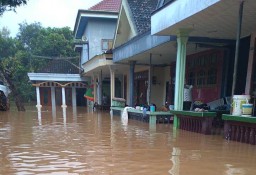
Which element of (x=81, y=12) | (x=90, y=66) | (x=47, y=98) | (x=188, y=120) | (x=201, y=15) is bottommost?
(x=47, y=98)

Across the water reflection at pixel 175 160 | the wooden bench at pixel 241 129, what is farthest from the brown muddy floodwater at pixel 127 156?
the wooden bench at pixel 241 129

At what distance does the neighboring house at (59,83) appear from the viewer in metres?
28.5

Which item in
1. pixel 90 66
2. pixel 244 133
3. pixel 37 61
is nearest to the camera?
pixel 244 133

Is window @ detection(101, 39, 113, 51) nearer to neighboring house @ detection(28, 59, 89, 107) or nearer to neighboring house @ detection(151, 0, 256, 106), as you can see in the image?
neighboring house @ detection(28, 59, 89, 107)

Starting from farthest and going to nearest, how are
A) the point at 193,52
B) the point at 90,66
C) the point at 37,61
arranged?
the point at 37,61
the point at 90,66
the point at 193,52

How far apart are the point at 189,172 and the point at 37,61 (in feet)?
117

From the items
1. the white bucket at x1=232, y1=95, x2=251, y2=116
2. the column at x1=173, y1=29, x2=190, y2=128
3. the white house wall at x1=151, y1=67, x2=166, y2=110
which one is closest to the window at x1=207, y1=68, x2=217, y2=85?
the column at x1=173, y1=29, x2=190, y2=128

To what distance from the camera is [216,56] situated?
38.8 ft

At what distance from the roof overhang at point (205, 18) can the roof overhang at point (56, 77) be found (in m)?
20.8

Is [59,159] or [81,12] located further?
[81,12]

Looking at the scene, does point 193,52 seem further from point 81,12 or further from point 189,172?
point 81,12

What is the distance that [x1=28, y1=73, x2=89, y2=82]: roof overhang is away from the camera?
91.8 feet

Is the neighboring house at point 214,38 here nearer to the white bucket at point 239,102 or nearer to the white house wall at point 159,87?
the white bucket at point 239,102

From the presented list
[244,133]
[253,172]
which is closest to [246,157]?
[253,172]
